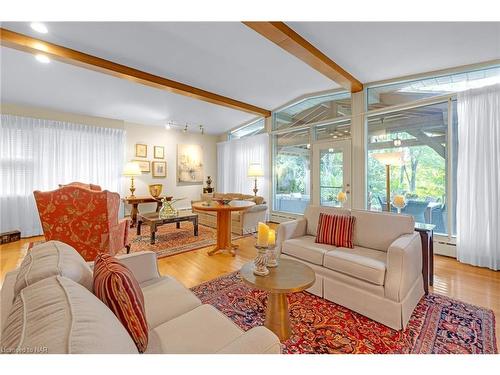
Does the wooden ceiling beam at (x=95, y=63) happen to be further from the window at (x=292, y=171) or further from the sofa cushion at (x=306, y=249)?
the sofa cushion at (x=306, y=249)

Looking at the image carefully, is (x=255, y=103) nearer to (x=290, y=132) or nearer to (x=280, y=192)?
(x=290, y=132)

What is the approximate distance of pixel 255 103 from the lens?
214 inches

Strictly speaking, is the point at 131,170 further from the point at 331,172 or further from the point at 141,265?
the point at 331,172

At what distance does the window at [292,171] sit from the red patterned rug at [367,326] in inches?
133

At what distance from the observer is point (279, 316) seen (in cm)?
170

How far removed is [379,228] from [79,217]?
10.9 ft

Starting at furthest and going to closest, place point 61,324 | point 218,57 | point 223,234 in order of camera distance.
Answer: point 223,234 → point 218,57 → point 61,324

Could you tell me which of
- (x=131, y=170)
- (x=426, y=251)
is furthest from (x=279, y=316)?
(x=131, y=170)

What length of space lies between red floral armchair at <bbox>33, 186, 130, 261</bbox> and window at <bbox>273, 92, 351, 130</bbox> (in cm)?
418

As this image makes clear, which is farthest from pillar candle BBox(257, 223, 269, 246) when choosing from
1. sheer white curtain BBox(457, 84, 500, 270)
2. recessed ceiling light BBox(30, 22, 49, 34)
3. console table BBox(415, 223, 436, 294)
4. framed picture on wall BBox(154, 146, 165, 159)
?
framed picture on wall BBox(154, 146, 165, 159)

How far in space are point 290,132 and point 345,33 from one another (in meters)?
2.97

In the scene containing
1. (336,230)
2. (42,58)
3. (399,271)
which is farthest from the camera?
(42,58)

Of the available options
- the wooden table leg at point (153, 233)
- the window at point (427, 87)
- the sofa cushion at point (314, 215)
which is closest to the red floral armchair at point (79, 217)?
the wooden table leg at point (153, 233)

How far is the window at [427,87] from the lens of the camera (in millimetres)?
3162
